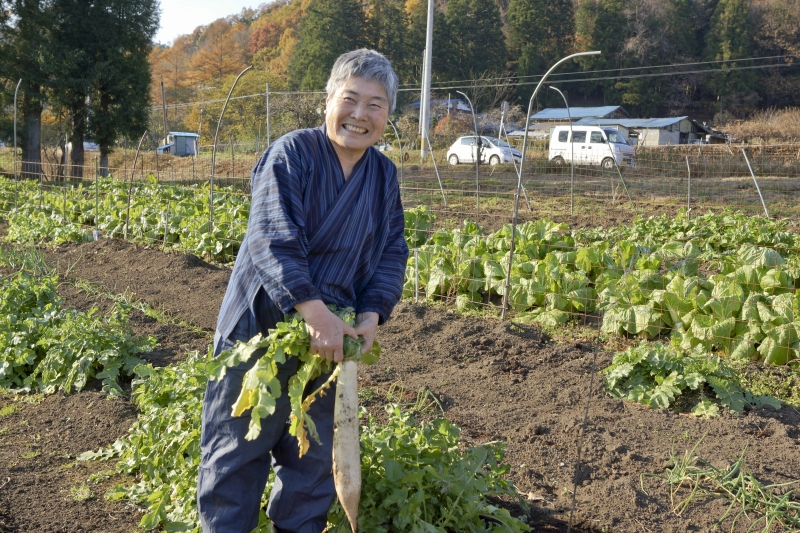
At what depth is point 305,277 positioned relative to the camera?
6.35ft

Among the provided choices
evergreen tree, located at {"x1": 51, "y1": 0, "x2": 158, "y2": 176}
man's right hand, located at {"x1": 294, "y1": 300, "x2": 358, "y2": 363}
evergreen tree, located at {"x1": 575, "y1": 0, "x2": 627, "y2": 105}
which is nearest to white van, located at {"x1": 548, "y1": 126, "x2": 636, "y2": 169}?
evergreen tree, located at {"x1": 51, "y1": 0, "x2": 158, "y2": 176}

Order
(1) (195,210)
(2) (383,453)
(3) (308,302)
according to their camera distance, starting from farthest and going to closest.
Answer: (1) (195,210)
(2) (383,453)
(3) (308,302)

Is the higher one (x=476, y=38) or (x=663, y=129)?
(x=476, y=38)

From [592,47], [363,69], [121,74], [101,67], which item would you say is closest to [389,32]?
[592,47]

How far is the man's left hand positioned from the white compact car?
19.0m

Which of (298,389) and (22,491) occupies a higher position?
(298,389)

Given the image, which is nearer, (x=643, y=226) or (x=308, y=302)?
(x=308, y=302)

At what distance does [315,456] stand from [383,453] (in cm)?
31

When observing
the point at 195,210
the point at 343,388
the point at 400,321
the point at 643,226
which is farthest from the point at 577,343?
the point at 195,210

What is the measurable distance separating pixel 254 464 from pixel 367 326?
531 mm

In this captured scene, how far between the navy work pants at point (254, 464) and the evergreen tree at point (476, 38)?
41.9 metres

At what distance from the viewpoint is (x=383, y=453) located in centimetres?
246

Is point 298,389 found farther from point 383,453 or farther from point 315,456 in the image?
point 383,453

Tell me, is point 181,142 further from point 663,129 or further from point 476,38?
point 663,129
